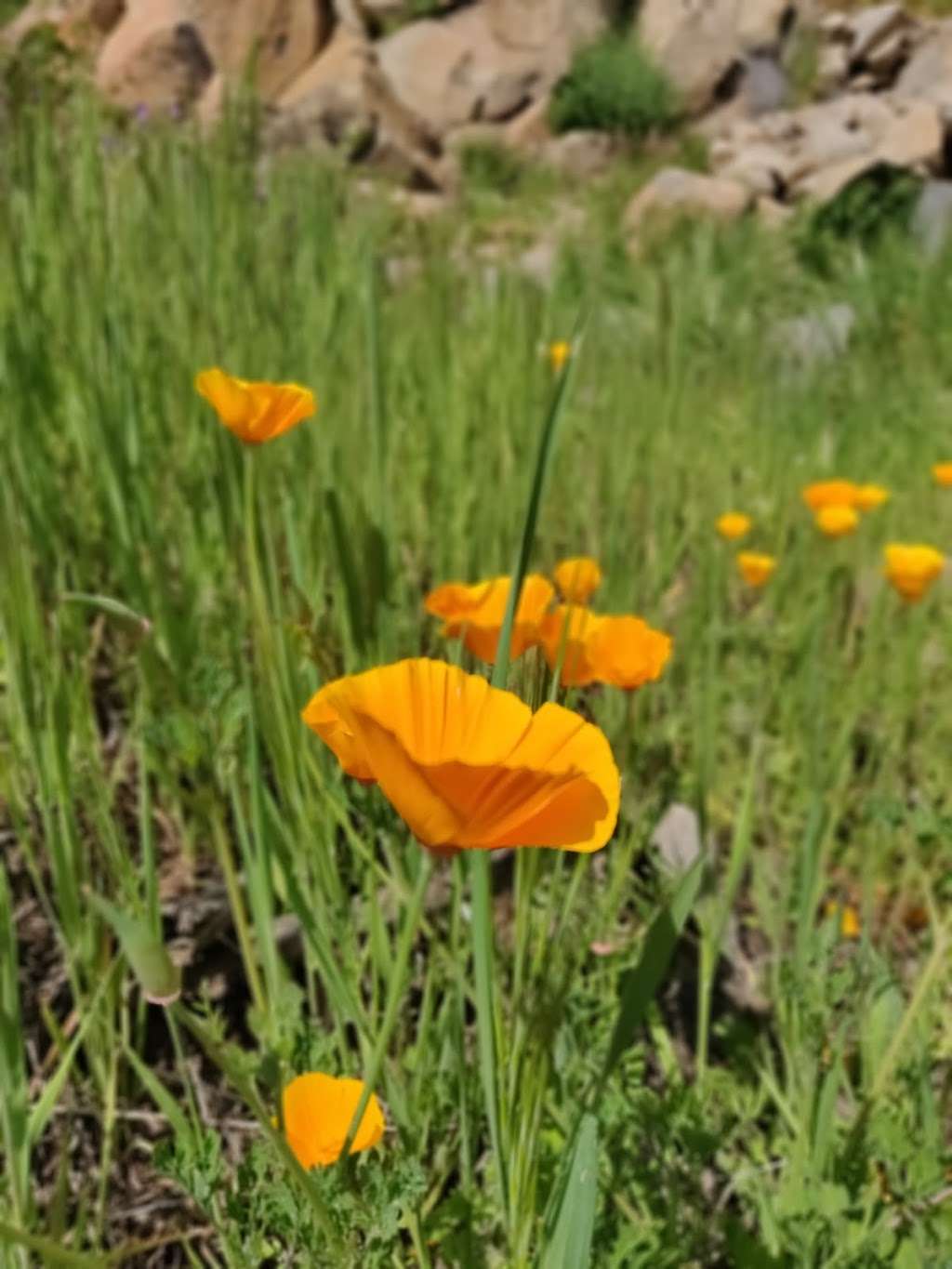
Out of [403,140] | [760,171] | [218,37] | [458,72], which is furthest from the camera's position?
[458,72]

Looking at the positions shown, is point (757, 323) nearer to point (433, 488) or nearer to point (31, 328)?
point (433, 488)

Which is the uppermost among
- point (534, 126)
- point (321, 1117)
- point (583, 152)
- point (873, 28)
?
point (873, 28)

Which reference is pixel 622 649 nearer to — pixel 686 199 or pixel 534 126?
pixel 686 199

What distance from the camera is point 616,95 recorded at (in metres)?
9.43

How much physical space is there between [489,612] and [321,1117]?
31 centimetres

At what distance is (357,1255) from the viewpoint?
0.53 m

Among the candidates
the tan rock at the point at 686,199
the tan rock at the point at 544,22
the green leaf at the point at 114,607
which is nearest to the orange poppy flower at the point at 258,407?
the green leaf at the point at 114,607

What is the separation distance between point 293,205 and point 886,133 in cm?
686

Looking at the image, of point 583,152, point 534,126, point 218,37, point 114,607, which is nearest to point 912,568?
point 114,607

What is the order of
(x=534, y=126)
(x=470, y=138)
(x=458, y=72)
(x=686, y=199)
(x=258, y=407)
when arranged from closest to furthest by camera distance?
(x=258, y=407)
(x=686, y=199)
(x=470, y=138)
(x=534, y=126)
(x=458, y=72)

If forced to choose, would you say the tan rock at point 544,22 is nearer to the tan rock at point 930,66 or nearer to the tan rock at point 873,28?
the tan rock at point 873,28

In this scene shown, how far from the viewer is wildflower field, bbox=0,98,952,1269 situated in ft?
1.82

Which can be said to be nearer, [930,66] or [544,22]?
[930,66]

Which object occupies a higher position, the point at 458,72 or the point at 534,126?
the point at 458,72
